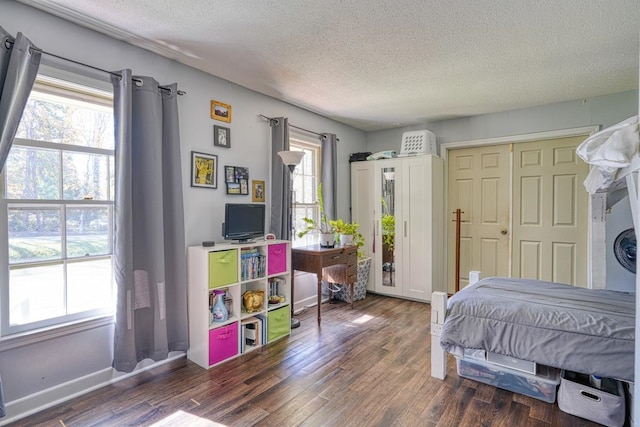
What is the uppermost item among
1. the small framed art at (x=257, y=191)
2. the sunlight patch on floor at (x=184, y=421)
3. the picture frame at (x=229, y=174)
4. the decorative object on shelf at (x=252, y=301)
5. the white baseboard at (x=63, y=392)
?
the picture frame at (x=229, y=174)

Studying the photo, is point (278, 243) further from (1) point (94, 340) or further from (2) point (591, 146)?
(2) point (591, 146)

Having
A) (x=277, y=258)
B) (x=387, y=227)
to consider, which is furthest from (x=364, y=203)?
(x=277, y=258)

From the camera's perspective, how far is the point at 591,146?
1.56m

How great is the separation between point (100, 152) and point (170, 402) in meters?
1.71

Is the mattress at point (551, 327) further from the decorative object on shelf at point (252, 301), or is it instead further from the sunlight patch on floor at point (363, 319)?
the decorative object on shelf at point (252, 301)

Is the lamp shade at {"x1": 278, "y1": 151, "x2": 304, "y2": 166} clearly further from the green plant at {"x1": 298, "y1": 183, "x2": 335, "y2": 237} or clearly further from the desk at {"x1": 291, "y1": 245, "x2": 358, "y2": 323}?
the desk at {"x1": 291, "y1": 245, "x2": 358, "y2": 323}

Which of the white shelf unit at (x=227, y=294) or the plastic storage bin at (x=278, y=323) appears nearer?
the white shelf unit at (x=227, y=294)

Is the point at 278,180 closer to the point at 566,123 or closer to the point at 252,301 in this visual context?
the point at 252,301

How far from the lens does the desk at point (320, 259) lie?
3.36m

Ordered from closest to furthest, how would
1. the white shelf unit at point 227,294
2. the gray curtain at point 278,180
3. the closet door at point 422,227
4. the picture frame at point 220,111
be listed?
the white shelf unit at point 227,294
the picture frame at point 220,111
the gray curtain at point 278,180
the closet door at point 422,227

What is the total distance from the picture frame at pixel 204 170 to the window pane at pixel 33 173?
2.95ft

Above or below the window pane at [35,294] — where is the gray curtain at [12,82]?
above

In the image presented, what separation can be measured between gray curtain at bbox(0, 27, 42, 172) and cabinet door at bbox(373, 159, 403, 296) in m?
3.60

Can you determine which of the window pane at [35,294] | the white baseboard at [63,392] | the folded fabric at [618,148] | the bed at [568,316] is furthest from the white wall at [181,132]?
the folded fabric at [618,148]
